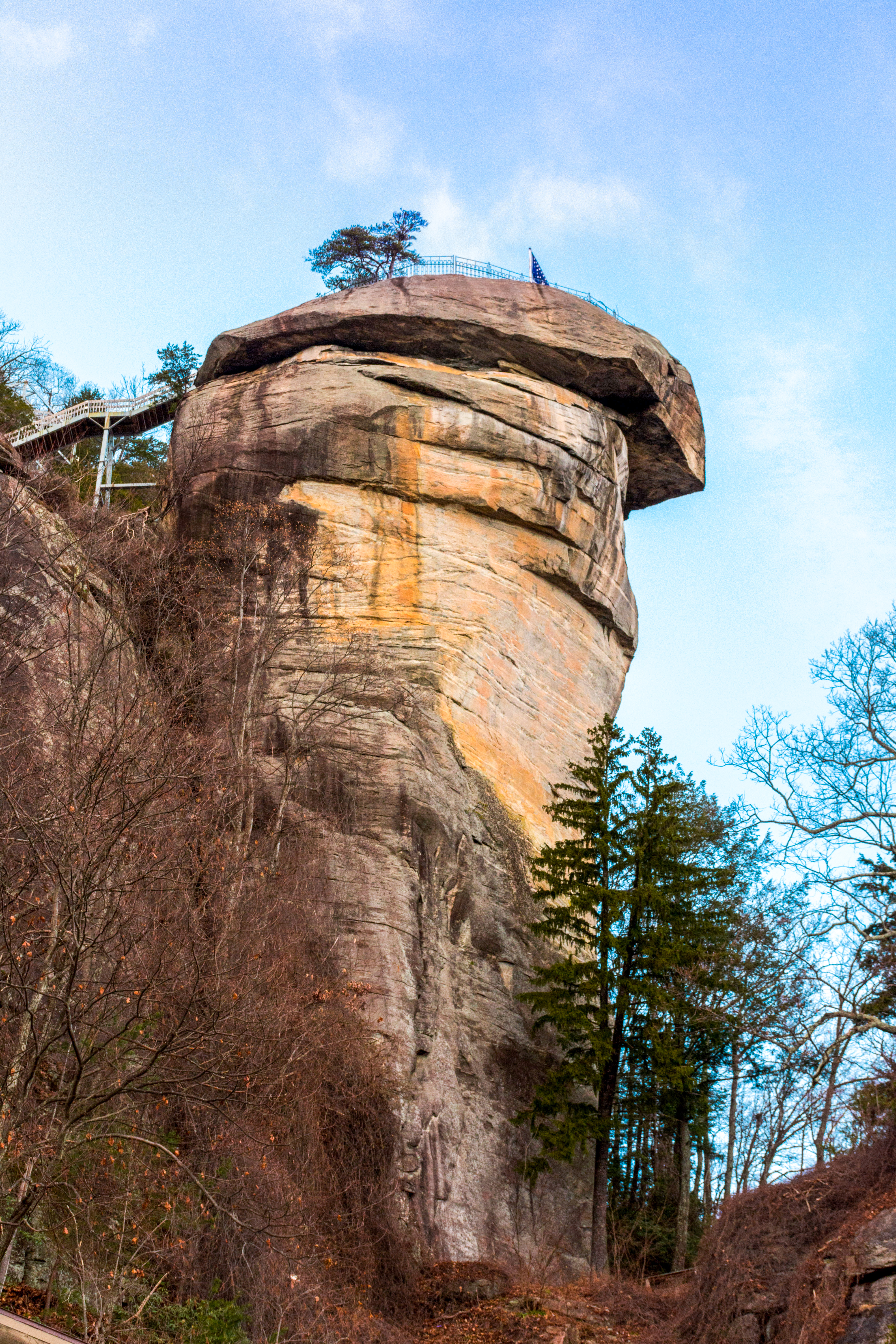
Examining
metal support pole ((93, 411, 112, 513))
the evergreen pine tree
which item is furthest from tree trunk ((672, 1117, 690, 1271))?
metal support pole ((93, 411, 112, 513))

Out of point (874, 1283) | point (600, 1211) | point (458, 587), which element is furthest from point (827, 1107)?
point (458, 587)

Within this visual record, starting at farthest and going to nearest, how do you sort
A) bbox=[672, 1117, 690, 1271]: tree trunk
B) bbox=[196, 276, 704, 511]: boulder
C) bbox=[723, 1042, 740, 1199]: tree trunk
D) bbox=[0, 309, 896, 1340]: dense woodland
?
bbox=[196, 276, 704, 511]: boulder
bbox=[723, 1042, 740, 1199]: tree trunk
bbox=[672, 1117, 690, 1271]: tree trunk
bbox=[0, 309, 896, 1340]: dense woodland

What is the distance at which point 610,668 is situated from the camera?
3102 centimetres

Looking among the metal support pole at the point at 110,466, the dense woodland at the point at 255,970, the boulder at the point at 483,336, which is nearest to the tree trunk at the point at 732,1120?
the dense woodland at the point at 255,970

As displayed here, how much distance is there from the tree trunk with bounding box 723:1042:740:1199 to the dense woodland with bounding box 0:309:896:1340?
0.17 meters

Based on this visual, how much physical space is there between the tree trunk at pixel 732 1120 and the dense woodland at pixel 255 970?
17 cm

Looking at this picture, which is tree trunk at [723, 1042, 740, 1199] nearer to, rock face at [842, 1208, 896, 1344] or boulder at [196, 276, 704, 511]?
rock face at [842, 1208, 896, 1344]

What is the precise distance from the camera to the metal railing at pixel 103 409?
37188 mm

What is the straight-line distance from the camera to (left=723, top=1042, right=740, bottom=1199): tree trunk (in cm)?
2431

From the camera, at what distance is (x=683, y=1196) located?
22906 millimetres

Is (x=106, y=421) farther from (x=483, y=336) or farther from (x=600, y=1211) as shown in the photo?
(x=600, y=1211)

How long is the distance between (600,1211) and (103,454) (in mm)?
24763

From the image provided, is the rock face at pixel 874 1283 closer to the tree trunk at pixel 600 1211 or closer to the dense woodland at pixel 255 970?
the dense woodland at pixel 255 970

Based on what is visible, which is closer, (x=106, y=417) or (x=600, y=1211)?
(x=600, y=1211)
